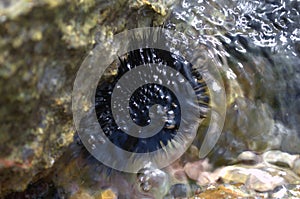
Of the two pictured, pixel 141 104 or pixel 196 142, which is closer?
pixel 141 104

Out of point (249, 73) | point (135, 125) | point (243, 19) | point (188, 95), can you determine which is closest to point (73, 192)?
point (135, 125)

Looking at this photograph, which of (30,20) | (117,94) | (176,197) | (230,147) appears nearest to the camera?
(30,20)

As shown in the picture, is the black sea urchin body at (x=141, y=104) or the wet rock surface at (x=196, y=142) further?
the black sea urchin body at (x=141, y=104)

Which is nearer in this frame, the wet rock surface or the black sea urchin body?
the wet rock surface

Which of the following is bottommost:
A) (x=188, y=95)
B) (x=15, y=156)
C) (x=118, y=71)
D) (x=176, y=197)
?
(x=176, y=197)

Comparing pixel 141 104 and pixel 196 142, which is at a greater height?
pixel 141 104

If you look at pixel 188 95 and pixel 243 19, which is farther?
pixel 243 19

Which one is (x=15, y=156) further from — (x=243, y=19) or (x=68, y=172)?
(x=243, y=19)

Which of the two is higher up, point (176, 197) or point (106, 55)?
point (106, 55)
